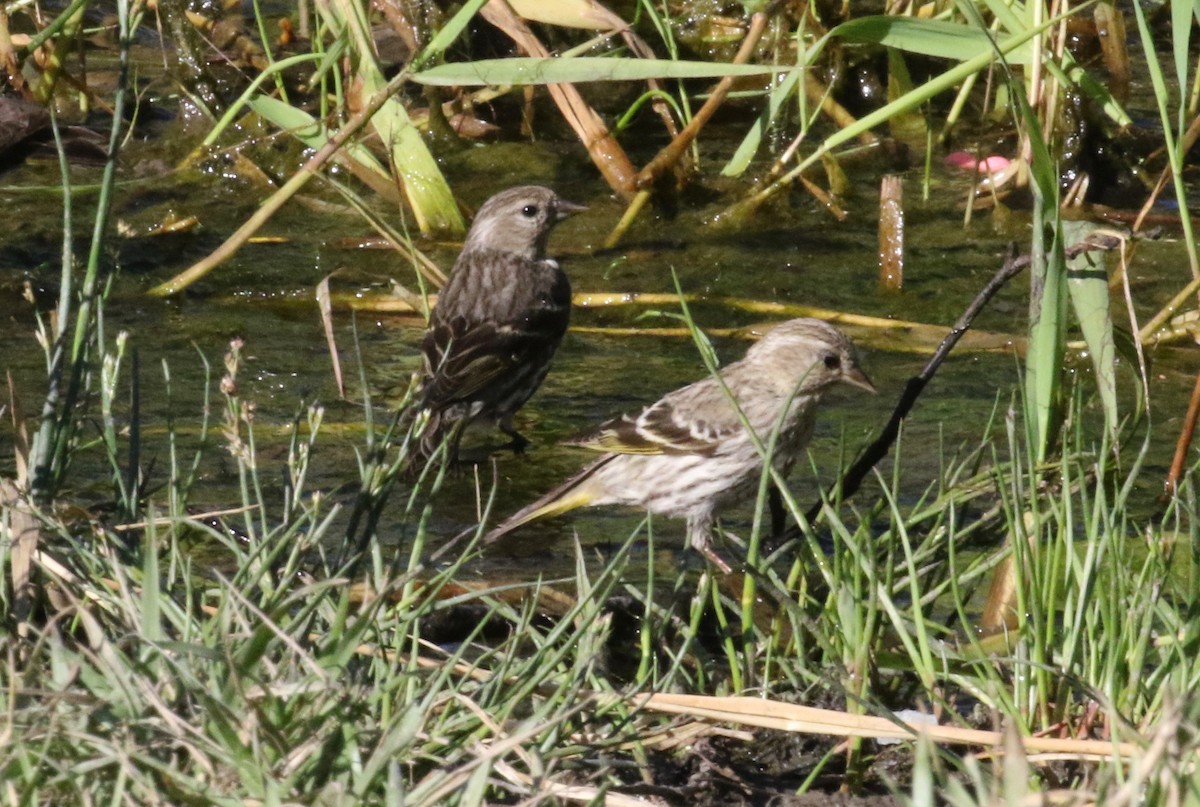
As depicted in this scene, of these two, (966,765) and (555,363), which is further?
(555,363)

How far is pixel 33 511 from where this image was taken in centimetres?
290

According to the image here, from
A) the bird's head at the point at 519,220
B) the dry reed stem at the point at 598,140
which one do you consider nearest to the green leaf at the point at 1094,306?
the bird's head at the point at 519,220

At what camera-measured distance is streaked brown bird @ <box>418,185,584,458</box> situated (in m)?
6.34

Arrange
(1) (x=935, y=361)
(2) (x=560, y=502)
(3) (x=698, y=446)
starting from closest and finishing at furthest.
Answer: (1) (x=935, y=361)
(2) (x=560, y=502)
(3) (x=698, y=446)

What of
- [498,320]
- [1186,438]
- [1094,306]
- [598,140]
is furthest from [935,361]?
[598,140]

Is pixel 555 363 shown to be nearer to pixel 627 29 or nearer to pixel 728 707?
pixel 627 29

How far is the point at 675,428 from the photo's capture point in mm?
5516

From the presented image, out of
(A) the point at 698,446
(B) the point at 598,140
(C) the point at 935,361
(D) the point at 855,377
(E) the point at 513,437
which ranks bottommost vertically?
(E) the point at 513,437

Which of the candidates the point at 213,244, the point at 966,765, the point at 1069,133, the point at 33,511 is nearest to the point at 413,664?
the point at 33,511

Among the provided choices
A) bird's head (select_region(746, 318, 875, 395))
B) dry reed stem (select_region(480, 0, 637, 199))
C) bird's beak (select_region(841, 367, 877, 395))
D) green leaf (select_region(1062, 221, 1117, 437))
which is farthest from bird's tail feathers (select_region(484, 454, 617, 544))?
dry reed stem (select_region(480, 0, 637, 199))

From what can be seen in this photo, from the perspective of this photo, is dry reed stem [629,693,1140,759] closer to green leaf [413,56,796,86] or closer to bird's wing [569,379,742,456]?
green leaf [413,56,796,86]

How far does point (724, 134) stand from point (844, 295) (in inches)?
74.8

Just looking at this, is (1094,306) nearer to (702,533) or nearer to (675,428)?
(702,533)

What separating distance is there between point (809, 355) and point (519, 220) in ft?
6.40
